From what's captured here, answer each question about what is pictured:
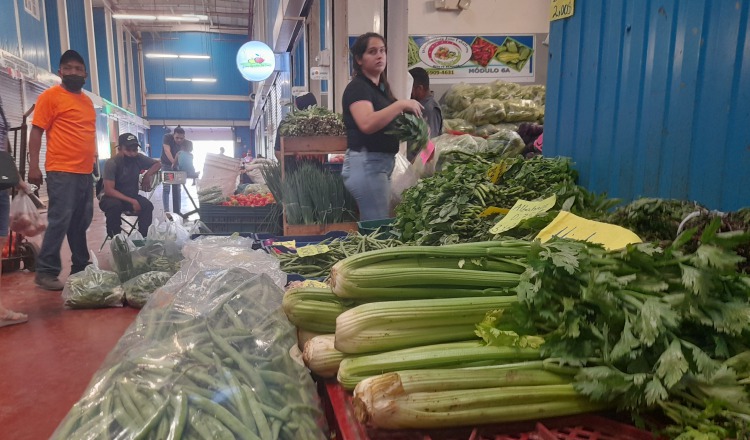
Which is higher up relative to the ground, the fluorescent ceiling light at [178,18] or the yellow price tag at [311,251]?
the fluorescent ceiling light at [178,18]

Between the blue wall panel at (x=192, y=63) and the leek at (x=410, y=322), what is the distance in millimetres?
32279

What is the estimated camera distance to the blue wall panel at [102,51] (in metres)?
20.0

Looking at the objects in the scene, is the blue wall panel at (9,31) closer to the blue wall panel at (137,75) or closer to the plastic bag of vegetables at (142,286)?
the plastic bag of vegetables at (142,286)

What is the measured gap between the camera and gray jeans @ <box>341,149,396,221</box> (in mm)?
3643

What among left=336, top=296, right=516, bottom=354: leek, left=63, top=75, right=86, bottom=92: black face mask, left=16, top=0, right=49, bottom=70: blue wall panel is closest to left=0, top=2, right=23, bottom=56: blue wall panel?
left=16, top=0, right=49, bottom=70: blue wall panel

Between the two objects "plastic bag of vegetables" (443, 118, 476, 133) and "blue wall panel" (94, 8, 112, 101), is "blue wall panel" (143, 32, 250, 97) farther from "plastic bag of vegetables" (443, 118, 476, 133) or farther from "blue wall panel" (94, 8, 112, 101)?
"plastic bag of vegetables" (443, 118, 476, 133)

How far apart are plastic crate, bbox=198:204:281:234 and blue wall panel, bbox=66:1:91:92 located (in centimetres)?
1460

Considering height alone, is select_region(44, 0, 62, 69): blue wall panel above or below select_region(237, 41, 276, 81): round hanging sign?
above

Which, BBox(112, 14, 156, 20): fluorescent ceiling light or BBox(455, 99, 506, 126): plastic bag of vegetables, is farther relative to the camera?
BBox(112, 14, 156, 20): fluorescent ceiling light

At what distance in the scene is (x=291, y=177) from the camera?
4.21 metres

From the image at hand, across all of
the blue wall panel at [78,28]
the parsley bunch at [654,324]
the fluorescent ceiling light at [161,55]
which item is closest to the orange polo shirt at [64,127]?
the parsley bunch at [654,324]

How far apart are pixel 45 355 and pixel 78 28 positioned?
16.8 meters

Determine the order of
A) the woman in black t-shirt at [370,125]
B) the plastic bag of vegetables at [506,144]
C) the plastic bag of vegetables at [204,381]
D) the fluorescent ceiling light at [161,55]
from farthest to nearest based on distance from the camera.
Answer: the fluorescent ceiling light at [161,55], the woman in black t-shirt at [370,125], the plastic bag of vegetables at [506,144], the plastic bag of vegetables at [204,381]

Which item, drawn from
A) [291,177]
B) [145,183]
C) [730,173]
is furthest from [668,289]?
[145,183]
